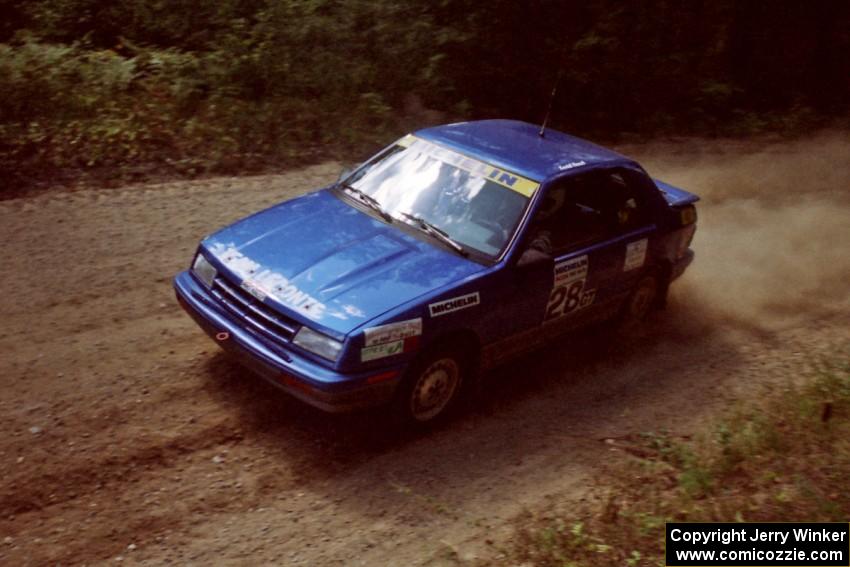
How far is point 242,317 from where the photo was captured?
545 centimetres

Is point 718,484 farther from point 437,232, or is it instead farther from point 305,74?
point 305,74

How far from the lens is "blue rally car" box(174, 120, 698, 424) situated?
5.19 metres

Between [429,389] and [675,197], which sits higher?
[675,197]

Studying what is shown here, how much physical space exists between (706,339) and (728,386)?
0.88 meters

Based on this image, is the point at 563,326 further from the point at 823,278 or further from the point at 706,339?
the point at 823,278

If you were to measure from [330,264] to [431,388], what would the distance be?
105cm

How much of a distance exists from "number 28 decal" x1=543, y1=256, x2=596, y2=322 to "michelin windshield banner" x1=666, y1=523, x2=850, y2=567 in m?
1.93

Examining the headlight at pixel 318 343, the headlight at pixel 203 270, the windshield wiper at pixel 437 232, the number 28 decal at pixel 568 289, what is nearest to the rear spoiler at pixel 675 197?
the number 28 decal at pixel 568 289

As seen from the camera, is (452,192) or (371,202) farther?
(371,202)

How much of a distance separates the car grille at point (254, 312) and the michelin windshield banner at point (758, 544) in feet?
8.23

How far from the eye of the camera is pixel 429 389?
5.64m

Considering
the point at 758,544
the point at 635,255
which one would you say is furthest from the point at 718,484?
the point at 635,255

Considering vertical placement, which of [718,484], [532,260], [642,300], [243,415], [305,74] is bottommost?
[718,484]

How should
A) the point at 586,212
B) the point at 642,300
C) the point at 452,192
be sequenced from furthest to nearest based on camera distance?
1. the point at 642,300
2. the point at 586,212
3. the point at 452,192
